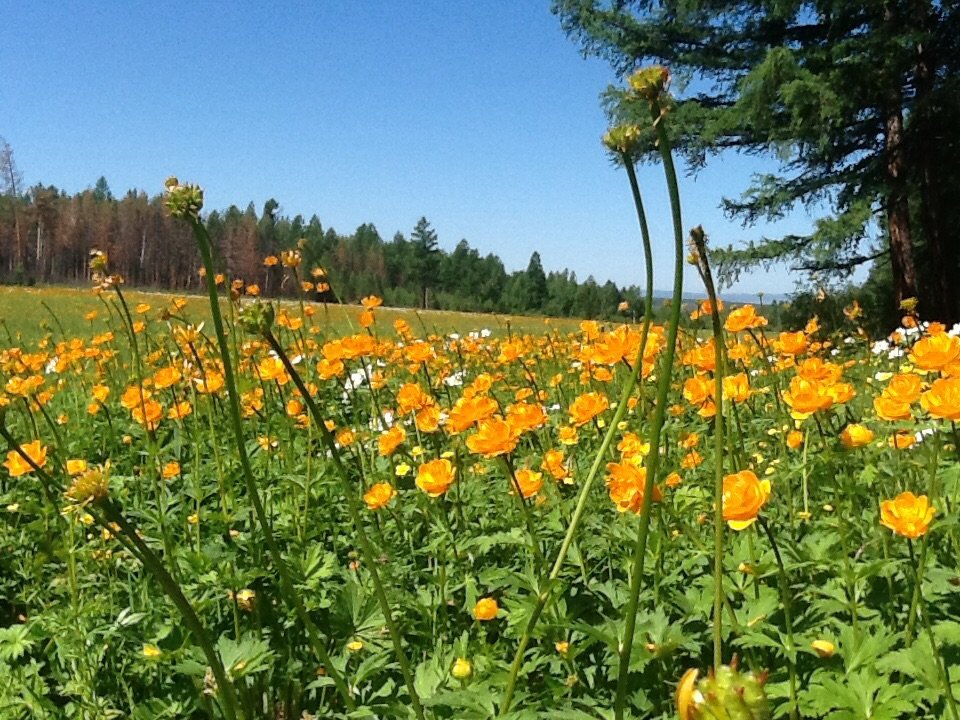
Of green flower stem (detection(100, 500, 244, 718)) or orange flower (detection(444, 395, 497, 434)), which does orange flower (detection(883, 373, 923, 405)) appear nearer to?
orange flower (detection(444, 395, 497, 434))

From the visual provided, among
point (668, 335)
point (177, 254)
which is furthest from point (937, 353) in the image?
point (177, 254)

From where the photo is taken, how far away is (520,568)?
171 cm

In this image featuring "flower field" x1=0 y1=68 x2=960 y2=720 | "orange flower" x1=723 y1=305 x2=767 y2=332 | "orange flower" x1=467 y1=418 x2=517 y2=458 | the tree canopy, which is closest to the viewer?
"flower field" x1=0 y1=68 x2=960 y2=720

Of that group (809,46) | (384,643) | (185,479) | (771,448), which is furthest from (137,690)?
(809,46)

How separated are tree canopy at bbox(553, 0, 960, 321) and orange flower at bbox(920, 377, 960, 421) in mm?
6956

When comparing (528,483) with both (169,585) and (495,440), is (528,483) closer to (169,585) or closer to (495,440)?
(495,440)

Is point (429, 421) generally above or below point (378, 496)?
above

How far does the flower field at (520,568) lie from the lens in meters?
0.86

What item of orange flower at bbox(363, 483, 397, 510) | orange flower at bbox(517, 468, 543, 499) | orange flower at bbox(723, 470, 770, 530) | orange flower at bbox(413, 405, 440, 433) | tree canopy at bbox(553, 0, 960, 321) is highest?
tree canopy at bbox(553, 0, 960, 321)

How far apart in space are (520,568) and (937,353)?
3.09 ft

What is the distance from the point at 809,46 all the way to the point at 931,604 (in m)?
8.97

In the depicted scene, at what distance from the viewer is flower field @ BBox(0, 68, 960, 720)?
0.86m

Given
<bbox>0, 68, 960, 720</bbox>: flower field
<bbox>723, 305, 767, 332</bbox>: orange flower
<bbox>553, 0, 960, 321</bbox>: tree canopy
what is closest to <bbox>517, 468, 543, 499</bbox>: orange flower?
<bbox>0, 68, 960, 720</bbox>: flower field

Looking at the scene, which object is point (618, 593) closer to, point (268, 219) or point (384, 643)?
point (384, 643)
